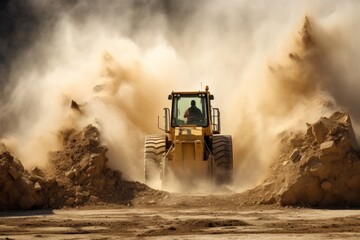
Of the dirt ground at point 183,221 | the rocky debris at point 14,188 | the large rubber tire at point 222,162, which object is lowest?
the dirt ground at point 183,221

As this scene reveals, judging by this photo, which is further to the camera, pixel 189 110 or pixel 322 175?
pixel 189 110

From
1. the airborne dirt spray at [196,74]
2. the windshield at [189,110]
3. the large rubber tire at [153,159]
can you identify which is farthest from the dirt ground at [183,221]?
the windshield at [189,110]

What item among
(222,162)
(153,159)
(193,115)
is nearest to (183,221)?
(222,162)

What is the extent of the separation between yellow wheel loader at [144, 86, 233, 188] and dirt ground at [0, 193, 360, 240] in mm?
1832

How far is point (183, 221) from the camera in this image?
15.6 m

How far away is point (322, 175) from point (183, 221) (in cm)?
455

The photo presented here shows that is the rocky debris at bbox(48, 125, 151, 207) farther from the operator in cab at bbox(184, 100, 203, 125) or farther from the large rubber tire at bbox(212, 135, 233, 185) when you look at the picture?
the operator in cab at bbox(184, 100, 203, 125)

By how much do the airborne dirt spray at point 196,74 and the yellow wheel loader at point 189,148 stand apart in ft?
2.39

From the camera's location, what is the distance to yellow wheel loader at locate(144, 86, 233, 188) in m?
21.8

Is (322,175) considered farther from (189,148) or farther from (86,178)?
(86,178)

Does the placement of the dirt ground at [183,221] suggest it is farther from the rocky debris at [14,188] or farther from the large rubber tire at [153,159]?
the large rubber tire at [153,159]

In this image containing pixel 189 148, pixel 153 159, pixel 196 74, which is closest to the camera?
pixel 189 148

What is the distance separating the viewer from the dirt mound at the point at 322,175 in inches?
741

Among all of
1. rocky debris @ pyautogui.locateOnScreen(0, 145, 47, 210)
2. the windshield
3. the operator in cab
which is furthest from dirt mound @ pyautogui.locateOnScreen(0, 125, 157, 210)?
the operator in cab
